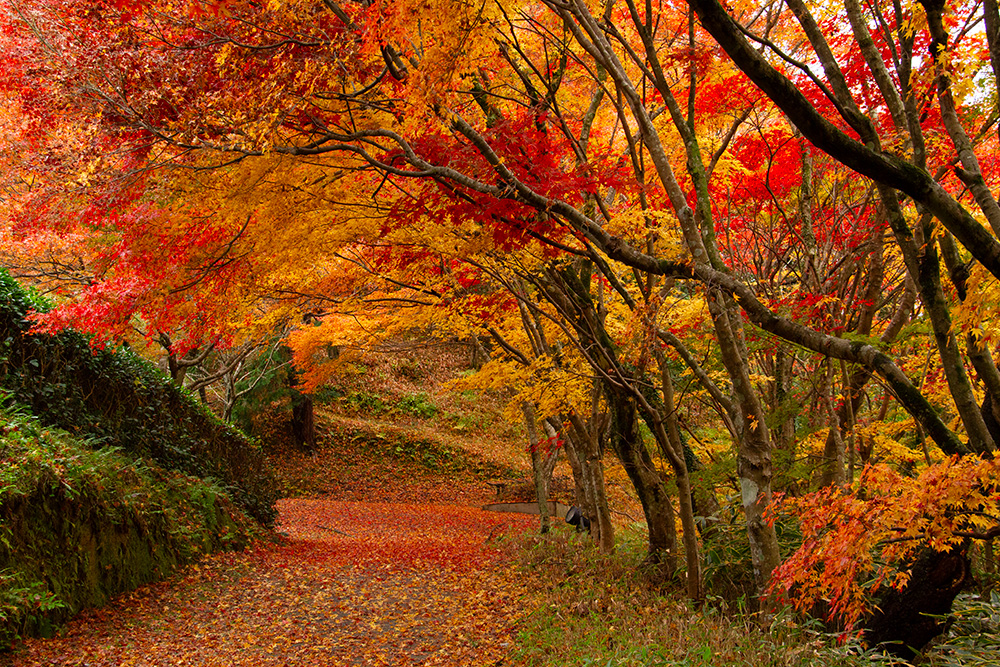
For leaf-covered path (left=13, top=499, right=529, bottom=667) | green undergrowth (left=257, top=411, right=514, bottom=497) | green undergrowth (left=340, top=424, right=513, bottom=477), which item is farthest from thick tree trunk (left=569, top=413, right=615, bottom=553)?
green undergrowth (left=340, top=424, right=513, bottom=477)

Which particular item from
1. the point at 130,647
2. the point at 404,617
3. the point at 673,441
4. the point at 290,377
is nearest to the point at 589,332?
the point at 673,441

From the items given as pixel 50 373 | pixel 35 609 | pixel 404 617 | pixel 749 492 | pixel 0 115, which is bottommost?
pixel 404 617

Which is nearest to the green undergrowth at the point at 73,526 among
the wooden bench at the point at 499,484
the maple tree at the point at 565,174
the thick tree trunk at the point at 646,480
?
the maple tree at the point at 565,174

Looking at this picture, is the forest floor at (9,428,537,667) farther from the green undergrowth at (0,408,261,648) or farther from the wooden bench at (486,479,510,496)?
the wooden bench at (486,479,510,496)

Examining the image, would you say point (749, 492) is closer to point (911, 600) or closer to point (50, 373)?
point (911, 600)

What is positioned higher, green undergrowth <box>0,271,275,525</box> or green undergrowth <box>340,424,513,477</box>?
green undergrowth <box>0,271,275,525</box>

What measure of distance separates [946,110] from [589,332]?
415 centimetres

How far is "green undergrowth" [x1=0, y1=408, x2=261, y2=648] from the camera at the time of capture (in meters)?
5.13

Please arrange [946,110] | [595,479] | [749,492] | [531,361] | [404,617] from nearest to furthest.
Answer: [946,110] → [749,492] → [404,617] → [595,479] → [531,361]

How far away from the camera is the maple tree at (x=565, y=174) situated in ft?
12.8

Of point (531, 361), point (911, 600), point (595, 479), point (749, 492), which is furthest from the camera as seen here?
point (531, 361)

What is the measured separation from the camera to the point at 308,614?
6918 mm

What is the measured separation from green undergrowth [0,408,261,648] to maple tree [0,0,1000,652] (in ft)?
4.73

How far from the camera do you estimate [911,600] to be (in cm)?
448
